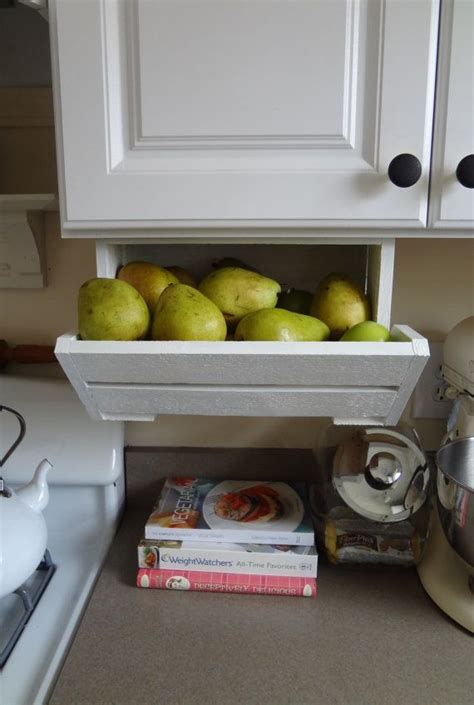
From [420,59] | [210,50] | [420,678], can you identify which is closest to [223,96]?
[210,50]

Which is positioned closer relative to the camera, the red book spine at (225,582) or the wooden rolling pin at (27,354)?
the red book spine at (225,582)

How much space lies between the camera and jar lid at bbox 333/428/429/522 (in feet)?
2.61

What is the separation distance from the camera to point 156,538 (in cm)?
78

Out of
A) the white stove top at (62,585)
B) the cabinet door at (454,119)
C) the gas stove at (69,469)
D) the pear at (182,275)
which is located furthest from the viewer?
the gas stove at (69,469)

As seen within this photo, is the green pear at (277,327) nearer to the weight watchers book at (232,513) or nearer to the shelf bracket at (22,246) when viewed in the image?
the weight watchers book at (232,513)

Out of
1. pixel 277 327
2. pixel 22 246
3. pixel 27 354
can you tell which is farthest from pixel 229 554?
pixel 22 246

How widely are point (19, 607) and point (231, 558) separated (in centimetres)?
31

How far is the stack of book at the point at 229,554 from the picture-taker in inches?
29.9

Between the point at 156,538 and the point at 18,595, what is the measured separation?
0.69 feet

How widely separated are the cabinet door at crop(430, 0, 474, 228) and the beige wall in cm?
33

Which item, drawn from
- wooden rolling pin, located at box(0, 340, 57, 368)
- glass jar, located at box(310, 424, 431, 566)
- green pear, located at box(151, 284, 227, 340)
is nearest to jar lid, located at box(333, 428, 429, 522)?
glass jar, located at box(310, 424, 431, 566)

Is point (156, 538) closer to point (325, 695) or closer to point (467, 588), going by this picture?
point (325, 695)

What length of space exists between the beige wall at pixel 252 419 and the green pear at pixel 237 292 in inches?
13.5

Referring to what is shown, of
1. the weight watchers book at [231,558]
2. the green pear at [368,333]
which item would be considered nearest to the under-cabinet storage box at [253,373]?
the green pear at [368,333]
